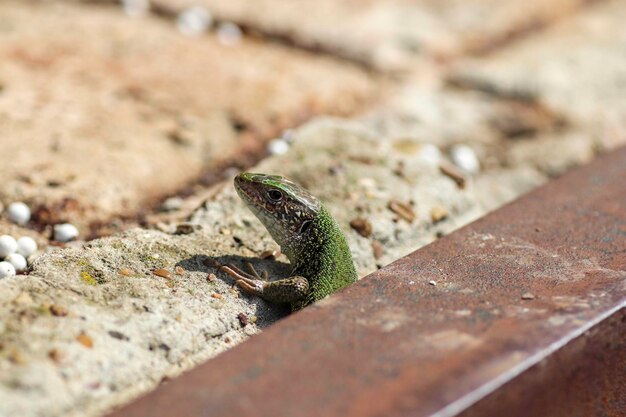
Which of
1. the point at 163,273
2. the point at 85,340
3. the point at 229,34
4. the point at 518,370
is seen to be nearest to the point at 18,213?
the point at 163,273

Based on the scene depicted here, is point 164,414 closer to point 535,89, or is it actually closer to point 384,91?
point 384,91

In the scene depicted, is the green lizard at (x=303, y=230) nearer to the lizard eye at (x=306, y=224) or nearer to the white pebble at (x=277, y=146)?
the lizard eye at (x=306, y=224)

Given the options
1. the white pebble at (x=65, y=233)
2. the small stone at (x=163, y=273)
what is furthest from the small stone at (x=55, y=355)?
the white pebble at (x=65, y=233)

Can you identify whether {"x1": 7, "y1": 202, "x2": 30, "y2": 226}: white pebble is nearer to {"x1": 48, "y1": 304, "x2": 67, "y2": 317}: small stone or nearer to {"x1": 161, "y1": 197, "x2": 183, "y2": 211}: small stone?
{"x1": 161, "y1": 197, "x2": 183, "y2": 211}: small stone

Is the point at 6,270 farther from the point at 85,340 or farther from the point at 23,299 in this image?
the point at 85,340

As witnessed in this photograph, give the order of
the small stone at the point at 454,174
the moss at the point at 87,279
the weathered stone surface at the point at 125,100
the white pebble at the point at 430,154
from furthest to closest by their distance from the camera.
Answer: the white pebble at the point at 430,154 < the small stone at the point at 454,174 < the weathered stone surface at the point at 125,100 < the moss at the point at 87,279

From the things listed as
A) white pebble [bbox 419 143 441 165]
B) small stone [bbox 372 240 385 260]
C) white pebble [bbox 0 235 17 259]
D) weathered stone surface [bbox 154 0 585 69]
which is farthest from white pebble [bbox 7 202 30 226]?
weathered stone surface [bbox 154 0 585 69]
